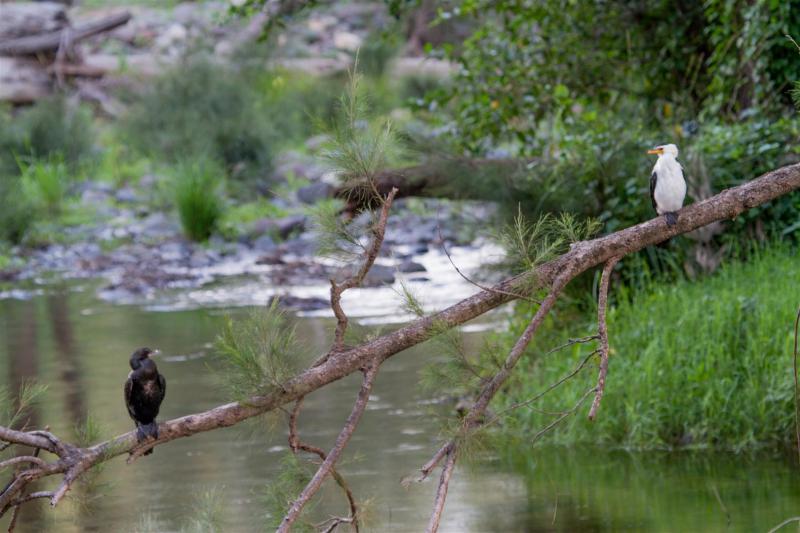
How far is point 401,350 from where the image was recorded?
11.4ft

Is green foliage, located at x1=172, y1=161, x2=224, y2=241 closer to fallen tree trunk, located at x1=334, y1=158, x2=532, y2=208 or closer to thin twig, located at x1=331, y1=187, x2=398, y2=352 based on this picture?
fallen tree trunk, located at x1=334, y1=158, x2=532, y2=208

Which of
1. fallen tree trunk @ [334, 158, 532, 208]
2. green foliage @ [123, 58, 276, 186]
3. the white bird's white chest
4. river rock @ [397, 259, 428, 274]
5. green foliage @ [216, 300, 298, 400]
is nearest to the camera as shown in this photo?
green foliage @ [216, 300, 298, 400]

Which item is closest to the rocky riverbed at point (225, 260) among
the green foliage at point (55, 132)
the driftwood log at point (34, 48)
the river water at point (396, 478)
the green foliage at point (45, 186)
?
the green foliage at point (45, 186)

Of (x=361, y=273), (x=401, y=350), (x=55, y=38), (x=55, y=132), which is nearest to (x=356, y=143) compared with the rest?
(x=361, y=273)

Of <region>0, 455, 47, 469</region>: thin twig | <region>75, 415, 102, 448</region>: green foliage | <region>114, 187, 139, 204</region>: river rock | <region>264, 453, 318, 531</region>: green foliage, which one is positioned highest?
<region>0, 455, 47, 469</region>: thin twig

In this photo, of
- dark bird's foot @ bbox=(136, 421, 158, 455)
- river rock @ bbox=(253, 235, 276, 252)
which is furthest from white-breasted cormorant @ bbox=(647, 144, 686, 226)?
river rock @ bbox=(253, 235, 276, 252)

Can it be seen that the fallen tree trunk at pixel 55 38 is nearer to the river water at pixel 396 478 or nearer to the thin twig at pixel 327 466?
the river water at pixel 396 478

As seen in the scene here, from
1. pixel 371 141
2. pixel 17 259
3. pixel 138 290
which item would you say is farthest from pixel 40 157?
pixel 371 141

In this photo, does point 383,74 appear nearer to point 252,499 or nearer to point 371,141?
point 252,499

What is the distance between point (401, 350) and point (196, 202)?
1048 cm

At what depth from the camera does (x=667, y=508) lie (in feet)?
18.7

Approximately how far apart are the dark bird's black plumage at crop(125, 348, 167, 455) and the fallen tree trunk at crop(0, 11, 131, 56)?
14.6 m

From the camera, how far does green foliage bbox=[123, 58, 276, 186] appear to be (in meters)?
Result: 16.2

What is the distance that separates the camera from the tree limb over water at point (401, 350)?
3410mm
